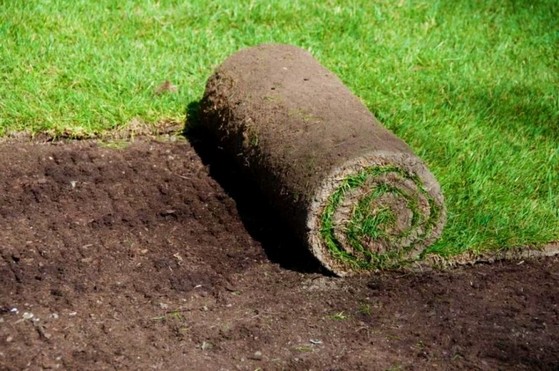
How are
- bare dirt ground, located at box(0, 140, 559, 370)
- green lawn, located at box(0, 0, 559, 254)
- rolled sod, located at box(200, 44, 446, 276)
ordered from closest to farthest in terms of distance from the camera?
1. bare dirt ground, located at box(0, 140, 559, 370)
2. rolled sod, located at box(200, 44, 446, 276)
3. green lawn, located at box(0, 0, 559, 254)

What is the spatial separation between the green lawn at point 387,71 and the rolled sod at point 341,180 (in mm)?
294

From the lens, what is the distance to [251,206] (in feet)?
15.2

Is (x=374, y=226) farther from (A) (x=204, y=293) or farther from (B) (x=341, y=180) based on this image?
(A) (x=204, y=293)

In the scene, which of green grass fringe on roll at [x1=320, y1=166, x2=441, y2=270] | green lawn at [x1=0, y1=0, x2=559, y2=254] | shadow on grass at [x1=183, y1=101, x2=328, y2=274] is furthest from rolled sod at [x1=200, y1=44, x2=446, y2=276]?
green lawn at [x1=0, y1=0, x2=559, y2=254]

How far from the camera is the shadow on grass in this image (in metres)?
4.25

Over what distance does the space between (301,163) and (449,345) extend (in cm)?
98

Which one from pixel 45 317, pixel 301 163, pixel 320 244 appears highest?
pixel 301 163

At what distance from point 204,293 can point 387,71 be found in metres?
2.47

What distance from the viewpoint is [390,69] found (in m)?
5.98

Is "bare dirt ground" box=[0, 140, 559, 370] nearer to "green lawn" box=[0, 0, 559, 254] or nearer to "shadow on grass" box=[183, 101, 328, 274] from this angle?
"shadow on grass" box=[183, 101, 328, 274]

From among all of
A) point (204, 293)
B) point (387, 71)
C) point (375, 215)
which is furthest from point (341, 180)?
point (387, 71)

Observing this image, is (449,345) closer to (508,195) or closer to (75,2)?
(508,195)

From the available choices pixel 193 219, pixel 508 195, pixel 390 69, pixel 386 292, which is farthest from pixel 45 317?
pixel 390 69

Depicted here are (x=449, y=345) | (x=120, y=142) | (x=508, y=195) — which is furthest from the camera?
(x=120, y=142)
